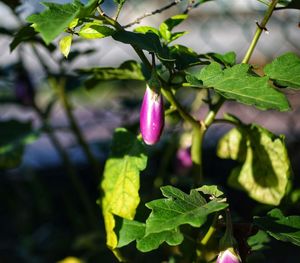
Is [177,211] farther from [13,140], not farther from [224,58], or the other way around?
[13,140]

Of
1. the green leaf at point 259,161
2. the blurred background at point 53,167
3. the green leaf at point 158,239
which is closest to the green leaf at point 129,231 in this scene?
the green leaf at point 158,239

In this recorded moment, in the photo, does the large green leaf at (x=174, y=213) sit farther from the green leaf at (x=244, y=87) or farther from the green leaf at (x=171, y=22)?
the green leaf at (x=171, y=22)

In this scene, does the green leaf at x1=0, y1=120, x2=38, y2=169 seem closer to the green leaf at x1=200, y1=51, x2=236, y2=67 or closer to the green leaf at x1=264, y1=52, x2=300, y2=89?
the green leaf at x1=200, y1=51, x2=236, y2=67

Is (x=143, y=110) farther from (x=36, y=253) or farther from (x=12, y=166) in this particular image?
(x=36, y=253)

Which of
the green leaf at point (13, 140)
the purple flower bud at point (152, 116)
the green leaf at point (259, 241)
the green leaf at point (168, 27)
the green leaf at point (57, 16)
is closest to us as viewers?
the green leaf at point (57, 16)

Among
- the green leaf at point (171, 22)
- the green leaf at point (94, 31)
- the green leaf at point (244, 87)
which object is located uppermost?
the green leaf at point (94, 31)
